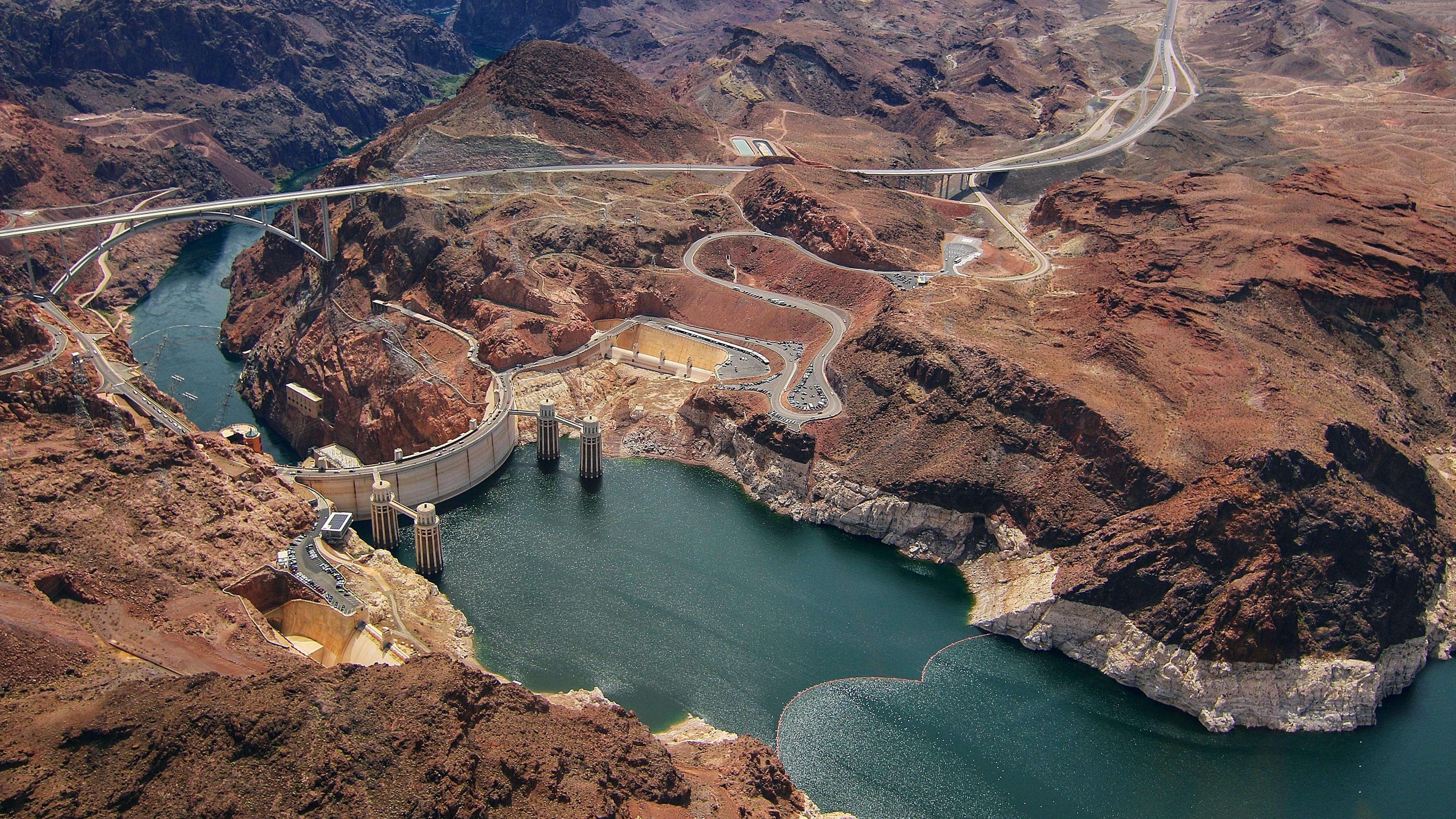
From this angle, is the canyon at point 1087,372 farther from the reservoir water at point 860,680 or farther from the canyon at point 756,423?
the reservoir water at point 860,680

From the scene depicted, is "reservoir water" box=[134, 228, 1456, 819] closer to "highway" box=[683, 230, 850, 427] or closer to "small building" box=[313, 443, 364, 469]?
"highway" box=[683, 230, 850, 427]

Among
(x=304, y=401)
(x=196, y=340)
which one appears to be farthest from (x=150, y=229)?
(x=304, y=401)

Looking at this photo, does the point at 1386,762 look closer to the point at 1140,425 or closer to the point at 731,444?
the point at 1140,425

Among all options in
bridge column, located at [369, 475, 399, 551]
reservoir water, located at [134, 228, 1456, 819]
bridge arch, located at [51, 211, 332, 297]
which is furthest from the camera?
bridge arch, located at [51, 211, 332, 297]

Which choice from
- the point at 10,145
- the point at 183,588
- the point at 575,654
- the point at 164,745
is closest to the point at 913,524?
the point at 575,654

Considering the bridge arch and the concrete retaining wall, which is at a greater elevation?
the bridge arch

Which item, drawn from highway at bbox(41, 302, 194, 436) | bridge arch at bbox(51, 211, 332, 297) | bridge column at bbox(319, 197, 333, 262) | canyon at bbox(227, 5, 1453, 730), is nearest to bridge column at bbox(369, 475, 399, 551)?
highway at bbox(41, 302, 194, 436)

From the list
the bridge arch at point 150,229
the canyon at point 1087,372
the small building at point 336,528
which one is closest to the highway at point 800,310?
the canyon at point 1087,372
